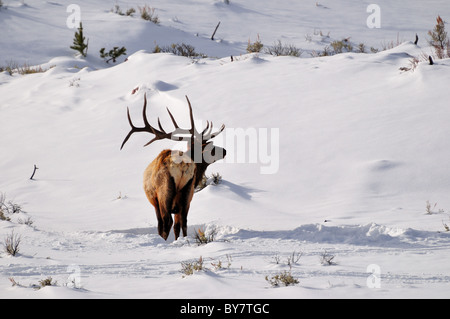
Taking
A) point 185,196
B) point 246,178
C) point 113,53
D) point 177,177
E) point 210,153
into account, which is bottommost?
point 246,178

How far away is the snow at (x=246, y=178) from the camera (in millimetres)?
3788

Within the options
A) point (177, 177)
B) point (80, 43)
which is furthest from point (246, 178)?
point (80, 43)

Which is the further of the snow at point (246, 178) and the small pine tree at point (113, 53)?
the small pine tree at point (113, 53)

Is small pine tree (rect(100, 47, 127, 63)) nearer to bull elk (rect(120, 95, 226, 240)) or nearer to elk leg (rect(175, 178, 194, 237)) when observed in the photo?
bull elk (rect(120, 95, 226, 240))

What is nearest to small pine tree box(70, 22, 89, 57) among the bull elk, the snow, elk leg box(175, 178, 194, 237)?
the snow

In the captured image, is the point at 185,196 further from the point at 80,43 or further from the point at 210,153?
the point at 80,43

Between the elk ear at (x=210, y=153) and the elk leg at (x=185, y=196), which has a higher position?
the elk ear at (x=210, y=153)

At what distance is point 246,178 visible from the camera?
7508 millimetres

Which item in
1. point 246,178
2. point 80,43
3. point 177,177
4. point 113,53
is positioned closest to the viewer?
point 177,177

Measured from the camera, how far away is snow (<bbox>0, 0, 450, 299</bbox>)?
3788 mm

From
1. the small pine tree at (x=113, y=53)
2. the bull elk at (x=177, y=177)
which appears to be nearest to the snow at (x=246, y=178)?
the bull elk at (x=177, y=177)

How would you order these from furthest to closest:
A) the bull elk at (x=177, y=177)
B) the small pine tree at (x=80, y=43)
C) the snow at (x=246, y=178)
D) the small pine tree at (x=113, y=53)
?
the small pine tree at (x=113, y=53)
the small pine tree at (x=80, y=43)
the bull elk at (x=177, y=177)
the snow at (x=246, y=178)

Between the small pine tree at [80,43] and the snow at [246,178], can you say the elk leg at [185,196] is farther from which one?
the small pine tree at [80,43]
